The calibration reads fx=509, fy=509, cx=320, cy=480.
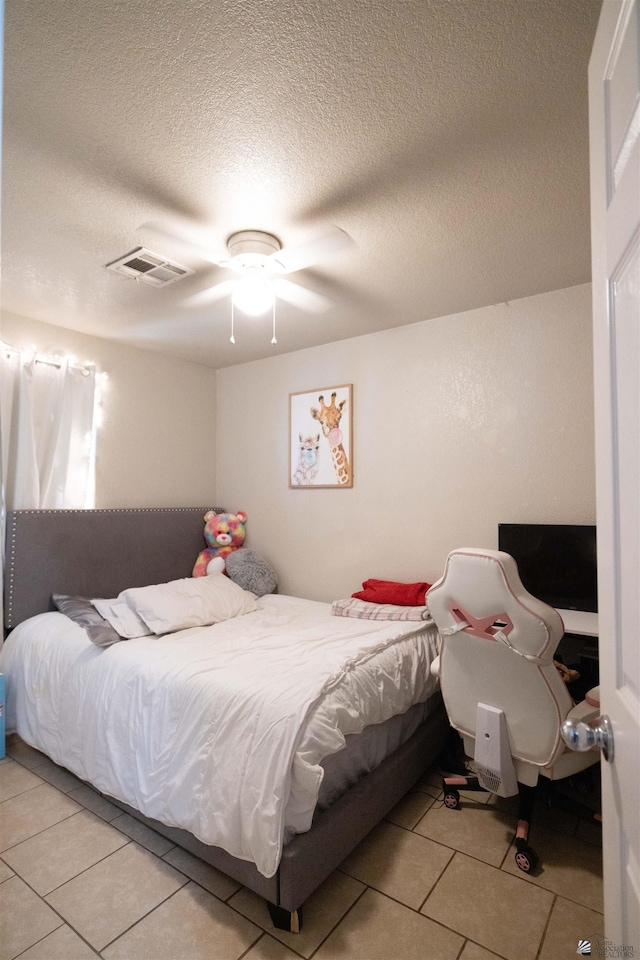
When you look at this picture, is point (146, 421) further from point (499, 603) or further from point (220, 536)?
point (499, 603)

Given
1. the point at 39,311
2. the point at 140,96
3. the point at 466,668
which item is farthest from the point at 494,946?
the point at 39,311

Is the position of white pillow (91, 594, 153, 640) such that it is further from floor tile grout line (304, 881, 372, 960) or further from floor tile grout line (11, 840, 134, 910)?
floor tile grout line (304, 881, 372, 960)

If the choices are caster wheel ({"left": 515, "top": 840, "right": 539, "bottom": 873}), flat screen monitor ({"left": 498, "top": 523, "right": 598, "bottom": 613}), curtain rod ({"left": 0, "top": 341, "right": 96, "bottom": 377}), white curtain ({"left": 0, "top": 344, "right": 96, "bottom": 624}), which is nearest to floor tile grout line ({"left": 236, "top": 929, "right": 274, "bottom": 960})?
caster wheel ({"left": 515, "top": 840, "right": 539, "bottom": 873})

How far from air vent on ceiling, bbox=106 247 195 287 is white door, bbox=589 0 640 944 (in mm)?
1887

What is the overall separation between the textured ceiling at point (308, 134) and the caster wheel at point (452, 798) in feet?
8.22

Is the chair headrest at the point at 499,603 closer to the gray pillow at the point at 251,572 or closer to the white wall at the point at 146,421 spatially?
the gray pillow at the point at 251,572

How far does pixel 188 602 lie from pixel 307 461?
142 cm

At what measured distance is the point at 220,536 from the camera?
3965mm

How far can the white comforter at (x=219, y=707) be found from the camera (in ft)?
5.54

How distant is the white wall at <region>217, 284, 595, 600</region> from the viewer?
9.23 ft

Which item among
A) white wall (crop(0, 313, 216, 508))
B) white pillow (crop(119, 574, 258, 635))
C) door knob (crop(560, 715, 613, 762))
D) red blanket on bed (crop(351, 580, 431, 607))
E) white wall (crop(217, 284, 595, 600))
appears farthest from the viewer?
white wall (crop(0, 313, 216, 508))

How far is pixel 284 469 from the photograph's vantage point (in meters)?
3.98

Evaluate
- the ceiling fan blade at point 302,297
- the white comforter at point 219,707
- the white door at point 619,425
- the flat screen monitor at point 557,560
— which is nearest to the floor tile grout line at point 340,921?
the white comforter at point 219,707

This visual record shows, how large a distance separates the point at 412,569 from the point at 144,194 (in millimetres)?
2532
